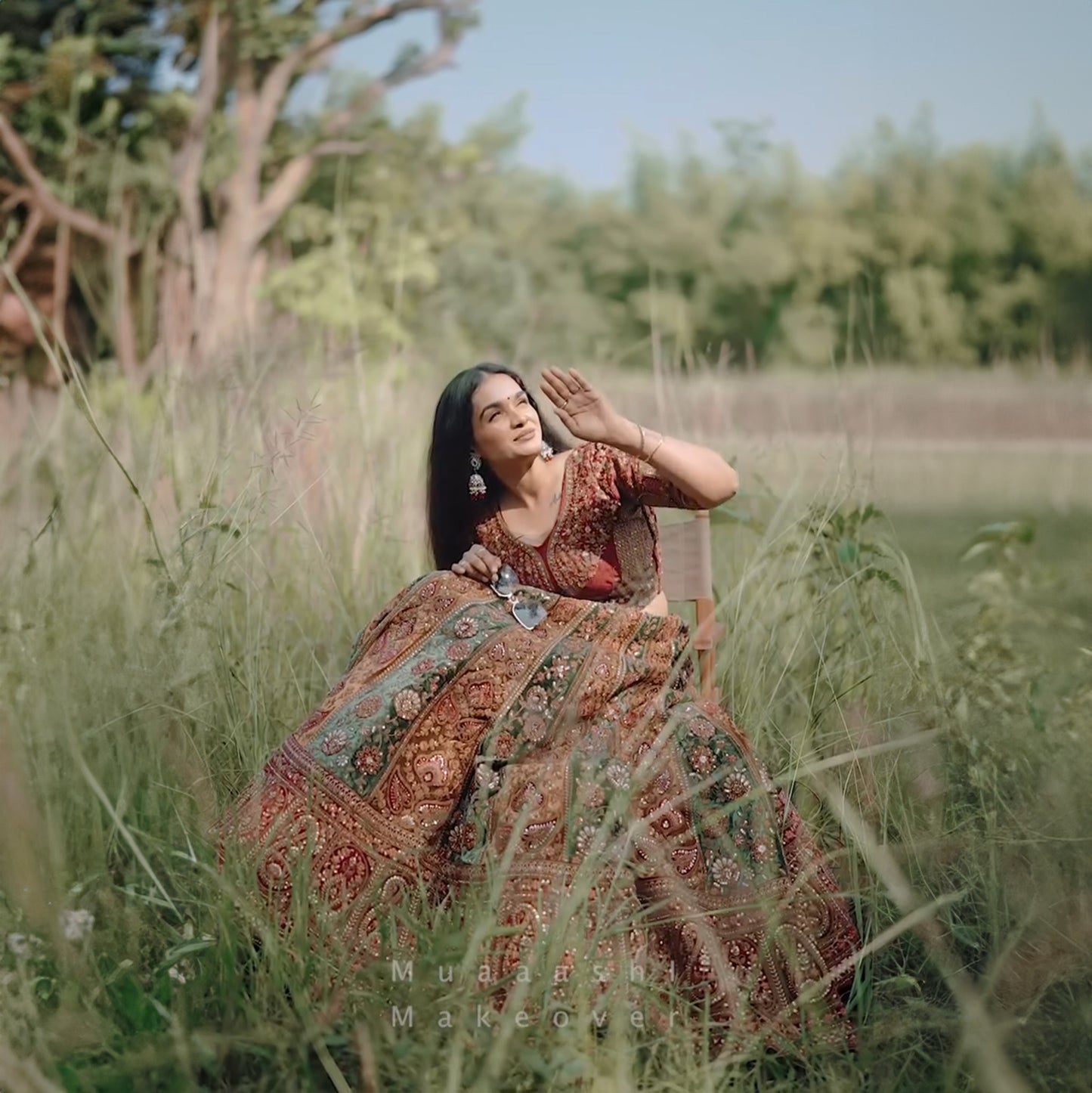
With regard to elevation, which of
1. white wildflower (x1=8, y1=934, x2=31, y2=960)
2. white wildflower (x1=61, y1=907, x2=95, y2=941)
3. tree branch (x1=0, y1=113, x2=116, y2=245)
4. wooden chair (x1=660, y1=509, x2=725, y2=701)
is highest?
tree branch (x1=0, y1=113, x2=116, y2=245)

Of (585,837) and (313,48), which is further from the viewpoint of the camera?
(313,48)

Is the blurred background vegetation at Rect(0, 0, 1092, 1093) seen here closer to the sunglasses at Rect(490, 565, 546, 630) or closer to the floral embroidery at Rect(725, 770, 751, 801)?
the floral embroidery at Rect(725, 770, 751, 801)

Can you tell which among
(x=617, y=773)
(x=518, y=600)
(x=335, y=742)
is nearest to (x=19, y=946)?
(x=335, y=742)

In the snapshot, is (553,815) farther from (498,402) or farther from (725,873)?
(498,402)

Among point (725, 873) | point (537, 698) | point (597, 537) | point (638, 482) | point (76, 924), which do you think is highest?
point (638, 482)

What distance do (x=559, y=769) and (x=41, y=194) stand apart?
7439 mm

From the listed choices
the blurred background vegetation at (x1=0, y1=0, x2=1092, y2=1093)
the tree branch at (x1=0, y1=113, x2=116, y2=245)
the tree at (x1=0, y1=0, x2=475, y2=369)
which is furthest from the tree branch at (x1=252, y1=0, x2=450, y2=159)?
the blurred background vegetation at (x1=0, y1=0, x2=1092, y2=1093)

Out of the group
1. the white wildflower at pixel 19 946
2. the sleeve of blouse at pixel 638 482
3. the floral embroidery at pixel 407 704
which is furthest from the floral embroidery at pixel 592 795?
the white wildflower at pixel 19 946

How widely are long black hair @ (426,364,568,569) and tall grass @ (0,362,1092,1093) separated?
0.91 feet

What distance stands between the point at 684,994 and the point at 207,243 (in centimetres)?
736

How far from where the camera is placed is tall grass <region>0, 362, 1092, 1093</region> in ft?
5.47

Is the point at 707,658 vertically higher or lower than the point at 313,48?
lower

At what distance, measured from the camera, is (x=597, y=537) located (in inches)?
103

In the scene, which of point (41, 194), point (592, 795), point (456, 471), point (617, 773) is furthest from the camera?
point (41, 194)
